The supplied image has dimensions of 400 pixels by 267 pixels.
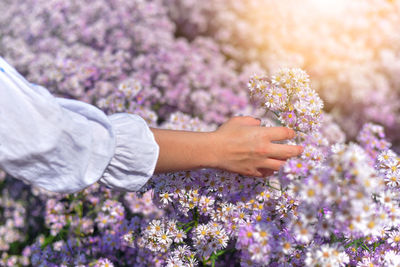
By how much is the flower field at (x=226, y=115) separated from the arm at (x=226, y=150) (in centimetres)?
8

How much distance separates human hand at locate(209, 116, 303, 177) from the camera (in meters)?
0.99

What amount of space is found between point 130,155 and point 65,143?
17 centimetres

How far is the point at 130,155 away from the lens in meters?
0.91

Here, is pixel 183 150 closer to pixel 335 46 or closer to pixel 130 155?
pixel 130 155

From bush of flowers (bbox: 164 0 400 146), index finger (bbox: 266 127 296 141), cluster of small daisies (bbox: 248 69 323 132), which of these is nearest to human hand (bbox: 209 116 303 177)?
index finger (bbox: 266 127 296 141)

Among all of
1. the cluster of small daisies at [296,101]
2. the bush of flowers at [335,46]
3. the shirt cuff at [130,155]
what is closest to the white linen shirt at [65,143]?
the shirt cuff at [130,155]

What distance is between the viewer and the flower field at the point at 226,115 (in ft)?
2.98

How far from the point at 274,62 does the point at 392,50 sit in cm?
123

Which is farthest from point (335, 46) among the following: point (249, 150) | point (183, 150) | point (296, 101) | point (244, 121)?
point (183, 150)

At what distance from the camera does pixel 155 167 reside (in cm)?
97

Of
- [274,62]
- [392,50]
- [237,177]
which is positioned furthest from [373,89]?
[237,177]

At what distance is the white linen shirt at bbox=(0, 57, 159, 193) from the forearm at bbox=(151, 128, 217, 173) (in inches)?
1.4

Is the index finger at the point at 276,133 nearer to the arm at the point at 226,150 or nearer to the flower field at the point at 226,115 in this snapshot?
the arm at the point at 226,150

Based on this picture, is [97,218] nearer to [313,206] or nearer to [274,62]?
[313,206]
